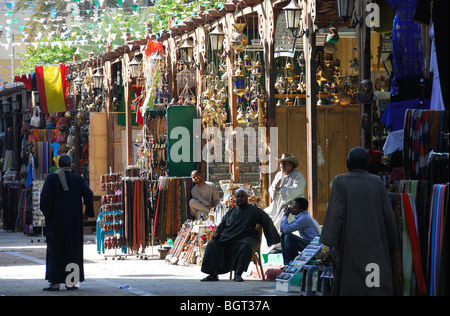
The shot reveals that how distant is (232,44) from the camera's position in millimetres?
14805

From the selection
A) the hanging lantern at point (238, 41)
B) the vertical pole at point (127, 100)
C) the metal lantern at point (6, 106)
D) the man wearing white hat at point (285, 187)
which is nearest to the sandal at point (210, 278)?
the man wearing white hat at point (285, 187)

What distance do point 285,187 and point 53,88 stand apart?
14000 millimetres

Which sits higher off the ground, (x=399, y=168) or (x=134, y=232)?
(x=399, y=168)

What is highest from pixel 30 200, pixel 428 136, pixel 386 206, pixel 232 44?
pixel 232 44

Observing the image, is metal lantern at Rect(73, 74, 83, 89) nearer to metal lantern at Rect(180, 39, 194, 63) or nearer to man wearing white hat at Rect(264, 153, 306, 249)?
metal lantern at Rect(180, 39, 194, 63)

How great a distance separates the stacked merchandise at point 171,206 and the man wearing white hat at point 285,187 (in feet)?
9.49

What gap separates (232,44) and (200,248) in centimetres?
338

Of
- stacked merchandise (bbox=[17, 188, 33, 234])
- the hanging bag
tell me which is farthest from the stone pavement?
the hanging bag

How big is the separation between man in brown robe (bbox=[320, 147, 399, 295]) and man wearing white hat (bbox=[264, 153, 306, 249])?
5114mm

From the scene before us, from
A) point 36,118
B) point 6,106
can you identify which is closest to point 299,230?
point 36,118

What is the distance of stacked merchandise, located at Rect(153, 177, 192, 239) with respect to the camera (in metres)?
16.0
